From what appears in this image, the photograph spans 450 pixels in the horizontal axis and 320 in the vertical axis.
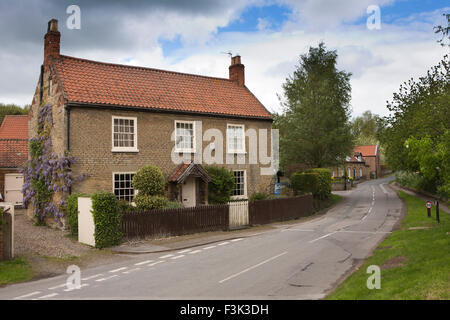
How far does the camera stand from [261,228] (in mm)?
21594

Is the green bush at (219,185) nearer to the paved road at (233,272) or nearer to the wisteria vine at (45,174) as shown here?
the paved road at (233,272)

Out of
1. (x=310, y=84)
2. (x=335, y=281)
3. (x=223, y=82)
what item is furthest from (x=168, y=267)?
(x=310, y=84)

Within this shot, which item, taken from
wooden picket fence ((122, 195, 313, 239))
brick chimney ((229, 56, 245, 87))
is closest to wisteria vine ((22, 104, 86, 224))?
wooden picket fence ((122, 195, 313, 239))

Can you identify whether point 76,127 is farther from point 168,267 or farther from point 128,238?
point 168,267

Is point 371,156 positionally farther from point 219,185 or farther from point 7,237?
point 7,237

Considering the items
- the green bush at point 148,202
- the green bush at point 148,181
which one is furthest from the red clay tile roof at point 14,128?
the green bush at point 148,202

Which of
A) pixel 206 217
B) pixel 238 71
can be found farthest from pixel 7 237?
pixel 238 71

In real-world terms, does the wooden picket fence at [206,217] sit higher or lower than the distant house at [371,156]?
lower

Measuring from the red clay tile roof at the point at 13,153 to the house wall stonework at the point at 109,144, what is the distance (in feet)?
37.8

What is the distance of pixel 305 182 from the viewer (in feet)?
103

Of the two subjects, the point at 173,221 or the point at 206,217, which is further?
the point at 206,217

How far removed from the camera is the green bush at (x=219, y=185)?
2336 centimetres

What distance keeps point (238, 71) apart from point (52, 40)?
13624 mm
